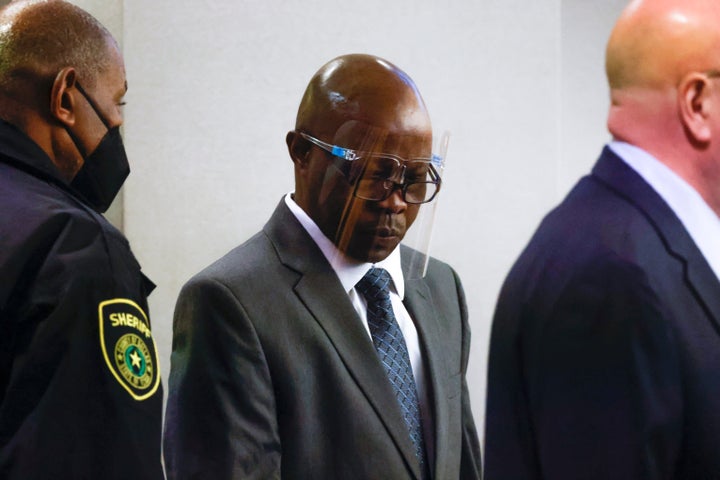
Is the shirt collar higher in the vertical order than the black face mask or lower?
lower

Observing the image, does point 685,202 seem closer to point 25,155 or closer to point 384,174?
point 384,174

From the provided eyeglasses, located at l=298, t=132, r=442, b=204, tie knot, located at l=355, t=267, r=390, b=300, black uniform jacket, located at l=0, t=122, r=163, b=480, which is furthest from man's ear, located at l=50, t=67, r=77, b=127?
tie knot, located at l=355, t=267, r=390, b=300

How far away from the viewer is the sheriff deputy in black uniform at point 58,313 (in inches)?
55.7

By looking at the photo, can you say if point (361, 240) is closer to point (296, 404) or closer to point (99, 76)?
point (296, 404)

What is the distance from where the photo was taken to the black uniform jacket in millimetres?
1412

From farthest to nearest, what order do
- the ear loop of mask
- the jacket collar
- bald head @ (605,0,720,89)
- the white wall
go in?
the white wall → the ear loop of mask → the jacket collar → bald head @ (605,0,720,89)

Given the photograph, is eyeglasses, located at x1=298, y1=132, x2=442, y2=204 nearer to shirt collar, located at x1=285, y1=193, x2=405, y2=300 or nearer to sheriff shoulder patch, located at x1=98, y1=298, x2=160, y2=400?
shirt collar, located at x1=285, y1=193, x2=405, y2=300

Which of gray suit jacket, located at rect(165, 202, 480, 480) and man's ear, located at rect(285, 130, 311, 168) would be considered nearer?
gray suit jacket, located at rect(165, 202, 480, 480)

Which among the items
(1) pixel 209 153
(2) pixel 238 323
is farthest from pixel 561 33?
(2) pixel 238 323

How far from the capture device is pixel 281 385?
5.70ft

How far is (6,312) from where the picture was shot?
Result: 1.44 meters

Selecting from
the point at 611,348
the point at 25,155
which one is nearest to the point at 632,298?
the point at 611,348

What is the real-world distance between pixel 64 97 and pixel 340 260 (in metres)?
0.56

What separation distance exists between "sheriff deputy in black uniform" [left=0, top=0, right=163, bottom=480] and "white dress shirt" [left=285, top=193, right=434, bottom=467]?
1.22 feet
